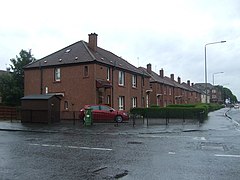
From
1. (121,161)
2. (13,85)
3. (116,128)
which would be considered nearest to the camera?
(121,161)

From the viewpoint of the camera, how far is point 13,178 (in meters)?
6.82

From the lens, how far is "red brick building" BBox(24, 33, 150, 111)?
28.7 m

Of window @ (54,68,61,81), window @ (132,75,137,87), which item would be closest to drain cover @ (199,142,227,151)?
window @ (54,68,61,81)

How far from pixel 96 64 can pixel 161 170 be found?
71.1ft

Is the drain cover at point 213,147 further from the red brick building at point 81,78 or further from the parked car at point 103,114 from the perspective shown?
the red brick building at point 81,78

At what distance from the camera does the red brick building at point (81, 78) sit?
2866 centimetres

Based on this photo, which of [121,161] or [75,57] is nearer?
[121,161]

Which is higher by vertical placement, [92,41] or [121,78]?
[92,41]

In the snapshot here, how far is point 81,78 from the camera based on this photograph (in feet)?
95.4

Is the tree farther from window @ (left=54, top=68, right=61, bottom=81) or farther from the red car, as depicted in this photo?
the red car

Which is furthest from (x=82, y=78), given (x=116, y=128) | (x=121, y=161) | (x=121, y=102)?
(x=121, y=161)

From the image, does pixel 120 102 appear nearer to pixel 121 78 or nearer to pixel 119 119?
pixel 121 78

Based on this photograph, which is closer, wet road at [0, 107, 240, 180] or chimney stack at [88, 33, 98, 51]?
wet road at [0, 107, 240, 180]

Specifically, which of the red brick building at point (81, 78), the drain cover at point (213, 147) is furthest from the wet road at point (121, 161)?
the red brick building at point (81, 78)
